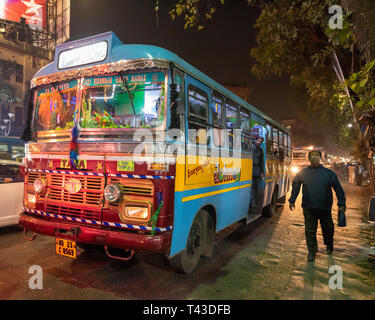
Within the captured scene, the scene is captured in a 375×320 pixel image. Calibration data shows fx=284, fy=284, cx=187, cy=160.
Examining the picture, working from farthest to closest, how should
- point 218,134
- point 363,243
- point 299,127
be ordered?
point 299,127, point 363,243, point 218,134

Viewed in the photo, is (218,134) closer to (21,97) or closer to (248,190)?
(248,190)

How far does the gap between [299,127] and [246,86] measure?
175ft

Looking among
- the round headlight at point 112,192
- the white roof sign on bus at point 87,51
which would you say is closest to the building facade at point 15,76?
the white roof sign on bus at point 87,51

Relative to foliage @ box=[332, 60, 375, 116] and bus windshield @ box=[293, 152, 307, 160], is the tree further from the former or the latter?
bus windshield @ box=[293, 152, 307, 160]

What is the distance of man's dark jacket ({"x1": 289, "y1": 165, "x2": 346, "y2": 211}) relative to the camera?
5027 mm

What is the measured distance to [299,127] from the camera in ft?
260

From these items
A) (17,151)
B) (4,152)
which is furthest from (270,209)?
(4,152)

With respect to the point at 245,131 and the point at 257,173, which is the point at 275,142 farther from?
the point at 245,131

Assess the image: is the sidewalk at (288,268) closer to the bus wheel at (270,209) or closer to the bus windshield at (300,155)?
the bus wheel at (270,209)

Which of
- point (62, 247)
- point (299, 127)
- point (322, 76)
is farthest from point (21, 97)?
point (299, 127)

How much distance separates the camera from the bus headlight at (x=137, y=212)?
3613 mm

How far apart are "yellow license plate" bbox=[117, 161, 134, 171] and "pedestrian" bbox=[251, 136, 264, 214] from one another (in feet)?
13.9
